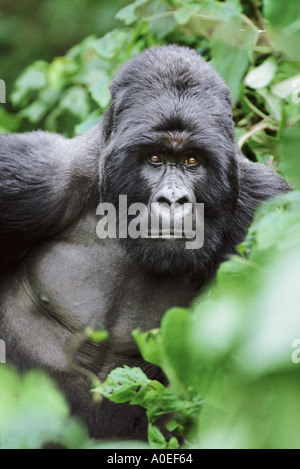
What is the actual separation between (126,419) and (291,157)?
1611mm

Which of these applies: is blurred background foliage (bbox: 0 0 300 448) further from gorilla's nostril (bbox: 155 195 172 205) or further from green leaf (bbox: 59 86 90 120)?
green leaf (bbox: 59 86 90 120)

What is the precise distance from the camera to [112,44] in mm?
3787

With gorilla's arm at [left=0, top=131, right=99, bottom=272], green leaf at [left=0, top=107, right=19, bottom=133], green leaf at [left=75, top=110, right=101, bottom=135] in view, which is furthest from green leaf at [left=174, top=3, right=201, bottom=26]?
green leaf at [left=0, top=107, right=19, bottom=133]

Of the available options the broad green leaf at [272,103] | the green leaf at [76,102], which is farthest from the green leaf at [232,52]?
the green leaf at [76,102]

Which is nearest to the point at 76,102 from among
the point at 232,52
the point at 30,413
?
the point at 232,52

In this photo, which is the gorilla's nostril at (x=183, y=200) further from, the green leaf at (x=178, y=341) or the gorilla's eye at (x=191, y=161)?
the green leaf at (x=178, y=341)

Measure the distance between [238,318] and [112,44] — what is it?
3201 millimetres

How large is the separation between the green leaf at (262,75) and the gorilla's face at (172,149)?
2.12 feet

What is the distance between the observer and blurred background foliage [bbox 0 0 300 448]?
2.60ft

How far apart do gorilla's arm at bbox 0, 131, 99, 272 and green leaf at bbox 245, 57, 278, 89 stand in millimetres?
911

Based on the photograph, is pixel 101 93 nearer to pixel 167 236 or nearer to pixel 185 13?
pixel 185 13
